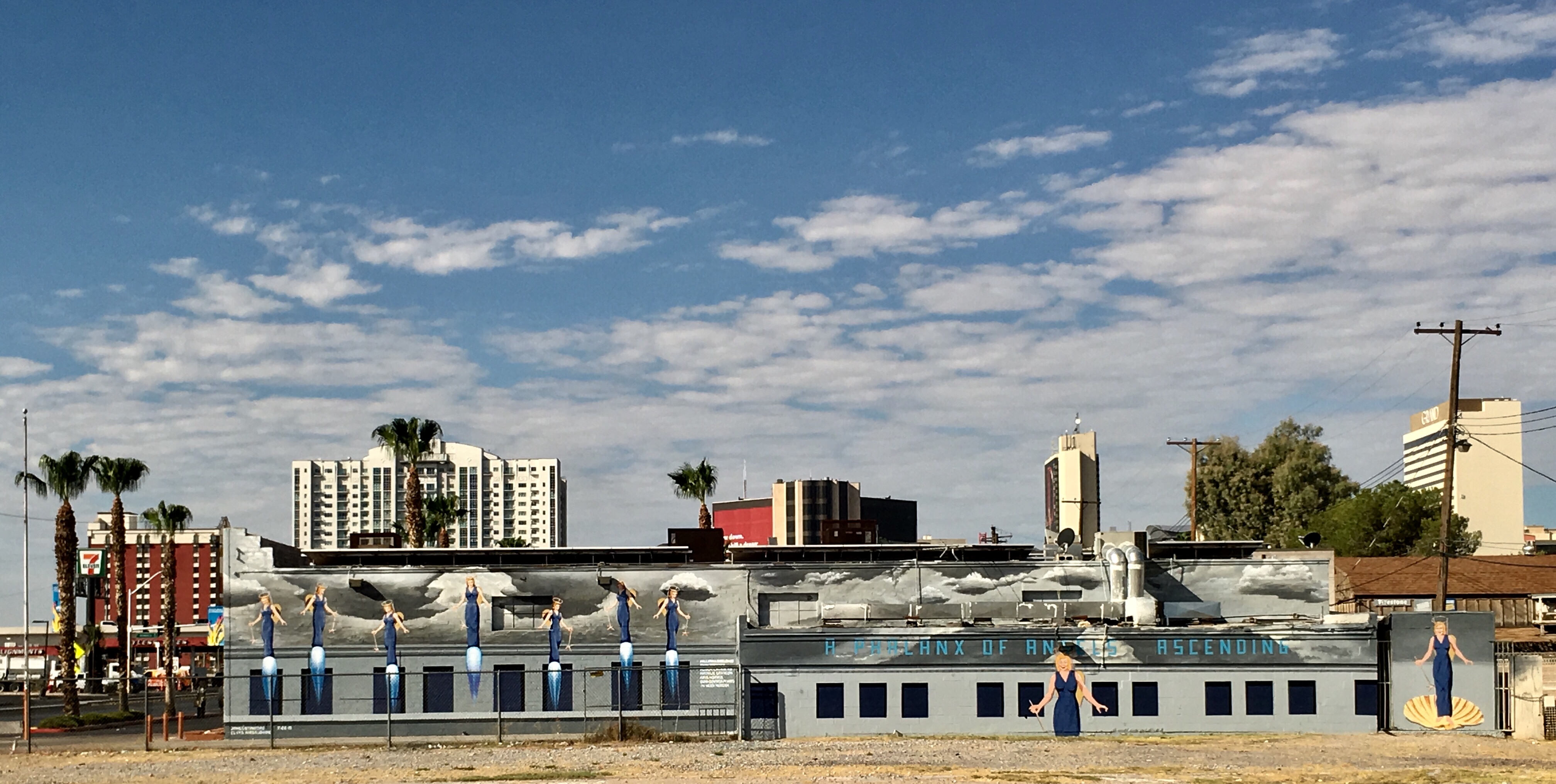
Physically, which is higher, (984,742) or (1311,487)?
(1311,487)

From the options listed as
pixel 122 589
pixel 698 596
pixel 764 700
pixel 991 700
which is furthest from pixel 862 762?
pixel 122 589

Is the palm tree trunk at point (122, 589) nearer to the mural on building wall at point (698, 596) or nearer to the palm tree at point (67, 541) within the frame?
the palm tree at point (67, 541)

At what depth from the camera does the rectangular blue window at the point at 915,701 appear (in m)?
52.2

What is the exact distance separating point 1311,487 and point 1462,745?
81.5 m

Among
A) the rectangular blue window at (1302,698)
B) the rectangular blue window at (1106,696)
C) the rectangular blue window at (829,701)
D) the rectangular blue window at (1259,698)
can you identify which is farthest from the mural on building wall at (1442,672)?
the rectangular blue window at (829,701)

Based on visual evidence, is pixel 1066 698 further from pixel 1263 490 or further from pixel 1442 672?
pixel 1263 490

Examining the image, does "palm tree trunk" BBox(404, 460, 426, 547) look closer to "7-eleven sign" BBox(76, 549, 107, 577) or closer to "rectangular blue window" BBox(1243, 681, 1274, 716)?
"7-eleven sign" BBox(76, 549, 107, 577)

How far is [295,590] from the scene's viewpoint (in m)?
58.2

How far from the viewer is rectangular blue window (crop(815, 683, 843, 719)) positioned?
52.2m

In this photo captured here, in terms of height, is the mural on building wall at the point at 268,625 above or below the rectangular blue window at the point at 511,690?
above

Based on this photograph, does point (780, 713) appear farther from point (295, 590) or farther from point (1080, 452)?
point (1080, 452)

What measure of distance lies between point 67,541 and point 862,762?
51705mm

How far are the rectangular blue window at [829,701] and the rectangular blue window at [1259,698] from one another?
14.3 metres

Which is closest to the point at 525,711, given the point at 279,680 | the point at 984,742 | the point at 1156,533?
the point at 279,680
